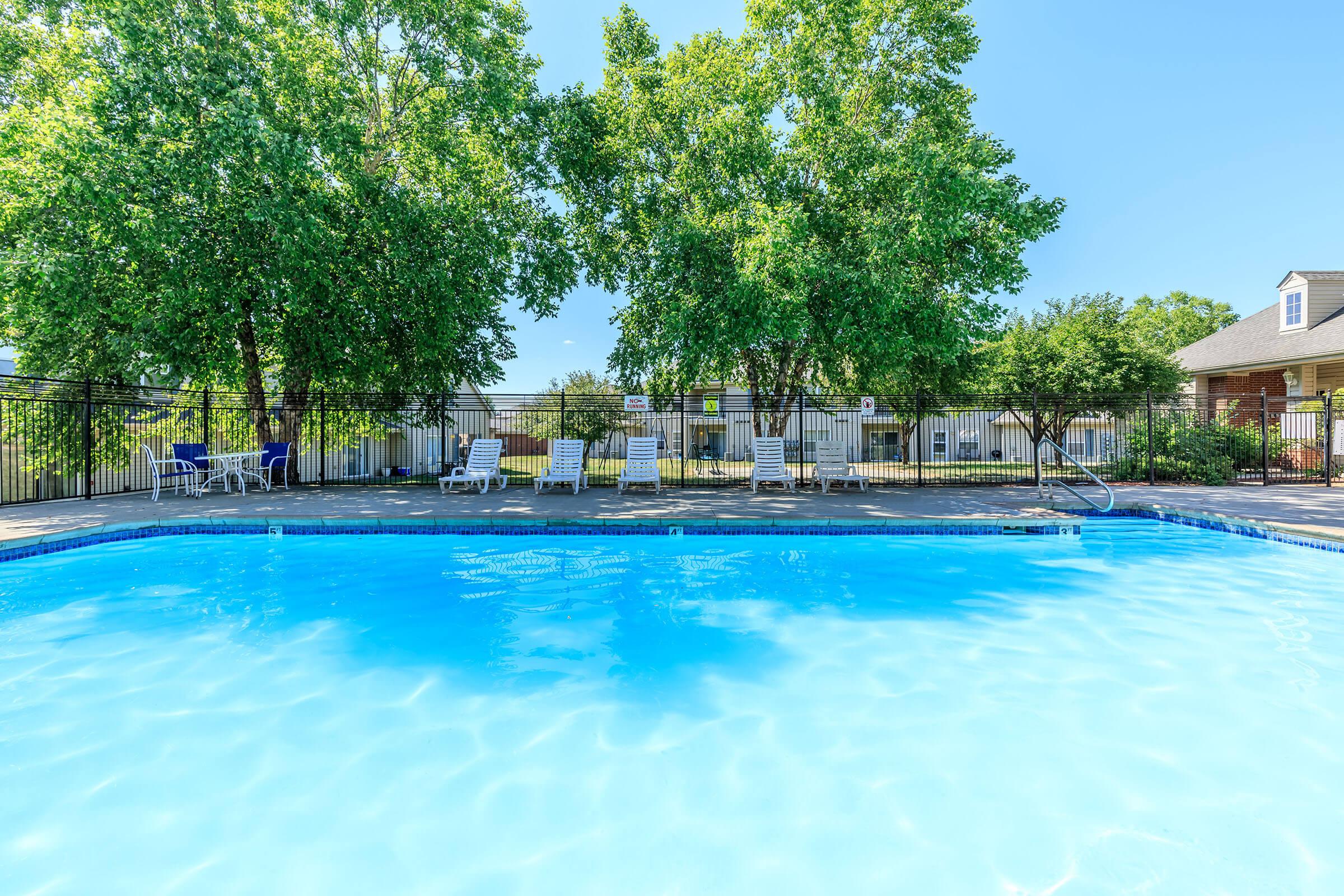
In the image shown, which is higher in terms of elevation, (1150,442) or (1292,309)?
(1292,309)

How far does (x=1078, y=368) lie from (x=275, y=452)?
23.5 m

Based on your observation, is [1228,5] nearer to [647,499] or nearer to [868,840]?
[647,499]

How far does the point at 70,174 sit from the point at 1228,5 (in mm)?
23018

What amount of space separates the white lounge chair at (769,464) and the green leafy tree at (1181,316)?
4029cm

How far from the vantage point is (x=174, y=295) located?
35.1ft

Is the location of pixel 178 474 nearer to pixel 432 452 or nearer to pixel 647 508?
pixel 647 508

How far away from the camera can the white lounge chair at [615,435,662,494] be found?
12781mm

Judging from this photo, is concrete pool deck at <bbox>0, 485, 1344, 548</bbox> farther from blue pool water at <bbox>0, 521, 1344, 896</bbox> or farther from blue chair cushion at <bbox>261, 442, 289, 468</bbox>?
blue pool water at <bbox>0, 521, 1344, 896</bbox>

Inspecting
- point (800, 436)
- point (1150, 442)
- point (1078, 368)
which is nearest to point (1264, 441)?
point (1150, 442)

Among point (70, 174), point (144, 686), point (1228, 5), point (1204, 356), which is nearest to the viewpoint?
point (144, 686)

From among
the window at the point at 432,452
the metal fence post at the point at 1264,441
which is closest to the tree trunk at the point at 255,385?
the window at the point at 432,452

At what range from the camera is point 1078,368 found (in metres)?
20.4

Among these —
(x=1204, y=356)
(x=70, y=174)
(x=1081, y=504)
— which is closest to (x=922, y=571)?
(x=1081, y=504)

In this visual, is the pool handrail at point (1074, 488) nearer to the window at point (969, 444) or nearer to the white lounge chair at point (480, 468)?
the white lounge chair at point (480, 468)
